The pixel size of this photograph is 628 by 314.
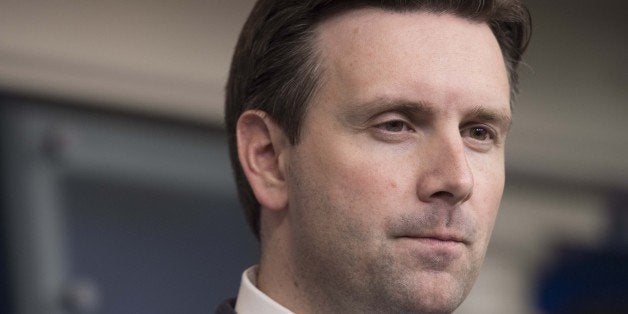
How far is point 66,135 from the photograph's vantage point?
375 cm

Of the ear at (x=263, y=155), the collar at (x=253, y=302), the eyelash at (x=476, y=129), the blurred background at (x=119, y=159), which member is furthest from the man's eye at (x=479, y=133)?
the blurred background at (x=119, y=159)

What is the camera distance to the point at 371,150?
2.12m

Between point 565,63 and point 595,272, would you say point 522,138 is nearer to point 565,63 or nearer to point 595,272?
point 565,63

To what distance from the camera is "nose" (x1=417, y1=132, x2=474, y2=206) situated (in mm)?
2055

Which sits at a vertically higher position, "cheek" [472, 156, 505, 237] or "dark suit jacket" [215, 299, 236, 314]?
"cheek" [472, 156, 505, 237]

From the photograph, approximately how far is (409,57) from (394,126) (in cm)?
12

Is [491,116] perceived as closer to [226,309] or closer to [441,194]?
[441,194]

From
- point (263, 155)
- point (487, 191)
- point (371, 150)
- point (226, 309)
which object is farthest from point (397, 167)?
point (226, 309)

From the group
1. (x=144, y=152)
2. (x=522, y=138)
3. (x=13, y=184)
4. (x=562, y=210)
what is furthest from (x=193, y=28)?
(x=562, y=210)

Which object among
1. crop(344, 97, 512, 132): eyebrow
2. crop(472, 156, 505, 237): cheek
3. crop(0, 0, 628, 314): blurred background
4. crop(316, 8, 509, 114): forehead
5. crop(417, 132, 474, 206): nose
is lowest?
crop(0, 0, 628, 314): blurred background

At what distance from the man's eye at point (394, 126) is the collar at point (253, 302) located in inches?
14.4

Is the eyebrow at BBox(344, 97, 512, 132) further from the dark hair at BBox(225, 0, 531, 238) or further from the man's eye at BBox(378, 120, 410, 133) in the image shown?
the dark hair at BBox(225, 0, 531, 238)

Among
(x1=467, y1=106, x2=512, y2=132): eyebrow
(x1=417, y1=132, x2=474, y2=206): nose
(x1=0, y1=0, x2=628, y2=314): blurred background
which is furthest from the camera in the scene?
(x1=0, y1=0, x2=628, y2=314): blurred background

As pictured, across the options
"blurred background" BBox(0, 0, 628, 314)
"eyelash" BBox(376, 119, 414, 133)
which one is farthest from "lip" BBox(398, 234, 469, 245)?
"blurred background" BBox(0, 0, 628, 314)
